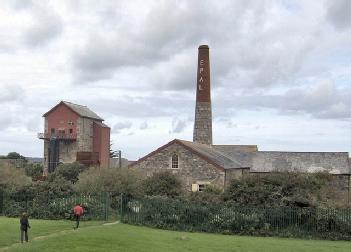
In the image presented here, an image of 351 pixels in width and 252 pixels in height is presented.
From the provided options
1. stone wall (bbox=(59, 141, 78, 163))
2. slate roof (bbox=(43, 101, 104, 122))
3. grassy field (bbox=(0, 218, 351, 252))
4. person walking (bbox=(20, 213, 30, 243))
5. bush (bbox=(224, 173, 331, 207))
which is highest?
slate roof (bbox=(43, 101, 104, 122))

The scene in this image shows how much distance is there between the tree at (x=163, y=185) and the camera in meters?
40.3

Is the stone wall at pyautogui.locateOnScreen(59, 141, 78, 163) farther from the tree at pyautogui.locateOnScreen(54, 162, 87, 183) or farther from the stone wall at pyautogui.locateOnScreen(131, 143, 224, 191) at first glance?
the stone wall at pyautogui.locateOnScreen(131, 143, 224, 191)

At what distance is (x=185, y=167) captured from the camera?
151 feet

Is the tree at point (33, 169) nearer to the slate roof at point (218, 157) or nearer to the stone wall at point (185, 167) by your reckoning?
the stone wall at point (185, 167)

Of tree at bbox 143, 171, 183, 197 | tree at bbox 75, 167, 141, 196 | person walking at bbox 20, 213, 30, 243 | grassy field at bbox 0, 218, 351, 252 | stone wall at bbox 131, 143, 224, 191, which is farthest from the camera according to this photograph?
stone wall at bbox 131, 143, 224, 191

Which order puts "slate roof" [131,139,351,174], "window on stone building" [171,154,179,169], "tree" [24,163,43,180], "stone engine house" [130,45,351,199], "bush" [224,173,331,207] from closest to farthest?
"bush" [224,173,331,207] < "stone engine house" [130,45,351,199] < "window on stone building" [171,154,179,169] < "slate roof" [131,139,351,174] < "tree" [24,163,43,180]

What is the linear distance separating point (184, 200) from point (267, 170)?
62.9ft

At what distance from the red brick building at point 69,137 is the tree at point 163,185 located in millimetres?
32155

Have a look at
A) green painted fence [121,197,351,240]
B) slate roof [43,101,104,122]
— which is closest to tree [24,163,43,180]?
slate roof [43,101,104,122]

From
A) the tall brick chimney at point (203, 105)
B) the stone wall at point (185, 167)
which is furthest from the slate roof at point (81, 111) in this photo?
the stone wall at point (185, 167)

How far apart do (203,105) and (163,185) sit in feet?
61.5

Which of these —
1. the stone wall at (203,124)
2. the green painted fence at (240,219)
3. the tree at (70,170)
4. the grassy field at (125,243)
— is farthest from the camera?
the tree at (70,170)

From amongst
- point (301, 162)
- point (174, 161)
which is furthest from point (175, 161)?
point (301, 162)

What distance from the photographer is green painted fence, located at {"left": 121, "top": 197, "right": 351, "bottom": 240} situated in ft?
102
